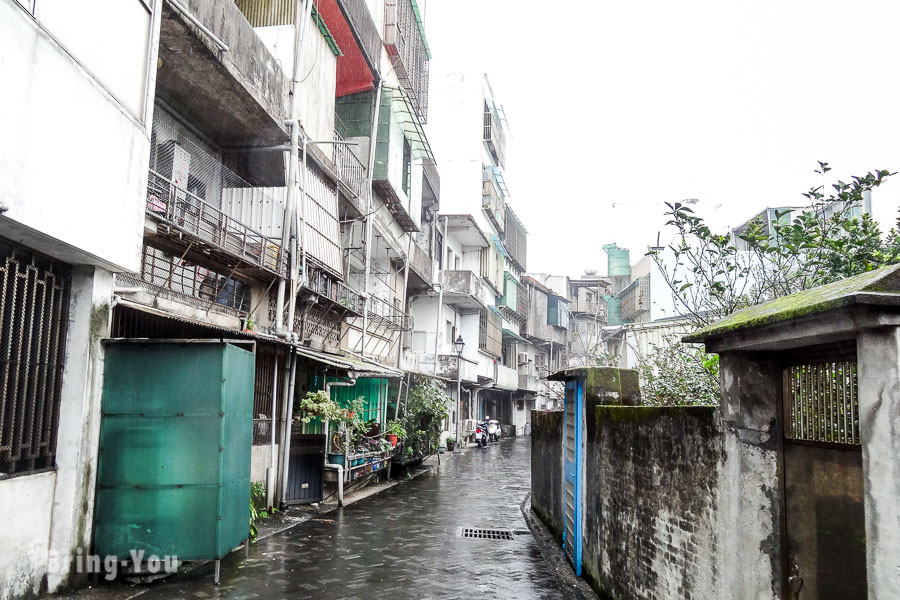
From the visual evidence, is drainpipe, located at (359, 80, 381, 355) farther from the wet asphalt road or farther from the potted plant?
the wet asphalt road

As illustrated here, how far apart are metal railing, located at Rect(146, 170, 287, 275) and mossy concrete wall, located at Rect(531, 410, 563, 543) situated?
17.4 ft

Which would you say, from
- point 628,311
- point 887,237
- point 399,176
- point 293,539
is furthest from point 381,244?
point 628,311

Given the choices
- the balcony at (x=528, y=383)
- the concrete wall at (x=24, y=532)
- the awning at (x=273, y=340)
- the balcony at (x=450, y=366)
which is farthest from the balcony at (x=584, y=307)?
the concrete wall at (x=24, y=532)

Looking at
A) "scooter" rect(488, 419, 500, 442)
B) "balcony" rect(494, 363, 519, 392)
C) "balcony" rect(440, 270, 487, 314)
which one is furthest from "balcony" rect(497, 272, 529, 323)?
"balcony" rect(440, 270, 487, 314)

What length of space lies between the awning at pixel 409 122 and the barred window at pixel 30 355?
1334cm

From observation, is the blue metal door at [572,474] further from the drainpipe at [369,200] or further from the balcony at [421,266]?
the balcony at [421,266]

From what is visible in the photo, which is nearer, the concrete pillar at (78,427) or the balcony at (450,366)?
the concrete pillar at (78,427)

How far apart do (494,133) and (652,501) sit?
2944 cm

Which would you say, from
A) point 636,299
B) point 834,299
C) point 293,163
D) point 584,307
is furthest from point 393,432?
point 584,307

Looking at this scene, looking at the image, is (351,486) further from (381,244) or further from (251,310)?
(381,244)

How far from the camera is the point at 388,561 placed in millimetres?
8297

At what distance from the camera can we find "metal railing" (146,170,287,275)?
897cm

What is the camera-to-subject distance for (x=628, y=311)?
1351 inches

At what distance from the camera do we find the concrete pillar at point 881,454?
281cm
